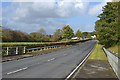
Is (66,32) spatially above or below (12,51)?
above

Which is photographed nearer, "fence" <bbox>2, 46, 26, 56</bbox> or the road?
the road

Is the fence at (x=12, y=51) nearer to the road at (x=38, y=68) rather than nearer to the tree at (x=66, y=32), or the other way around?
the road at (x=38, y=68)

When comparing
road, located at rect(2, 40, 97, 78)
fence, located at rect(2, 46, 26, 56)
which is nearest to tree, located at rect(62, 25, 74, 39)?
fence, located at rect(2, 46, 26, 56)

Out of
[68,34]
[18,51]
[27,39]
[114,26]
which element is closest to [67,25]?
[68,34]

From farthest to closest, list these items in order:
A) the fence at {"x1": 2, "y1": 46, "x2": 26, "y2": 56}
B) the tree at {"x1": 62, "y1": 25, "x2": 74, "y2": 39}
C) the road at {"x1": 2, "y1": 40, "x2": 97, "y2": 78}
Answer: the tree at {"x1": 62, "y1": 25, "x2": 74, "y2": 39}, the fence at {"x1": 2, "y1": 46, "x2": 26, "y2": 56}, the road at {"x1": 2, "y1": 40, "x2": 97, "y2": 78}

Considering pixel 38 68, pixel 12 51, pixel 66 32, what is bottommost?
pixel 38 68

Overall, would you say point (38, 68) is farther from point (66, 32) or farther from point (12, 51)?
point (66, 32)

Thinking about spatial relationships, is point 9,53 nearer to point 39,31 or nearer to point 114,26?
point 114,26

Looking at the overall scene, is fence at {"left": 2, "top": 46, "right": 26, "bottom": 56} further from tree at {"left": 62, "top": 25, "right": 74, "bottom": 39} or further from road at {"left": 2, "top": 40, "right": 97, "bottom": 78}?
tree at {"left": 62, "top": 25, "right": 74, "bottom": 39}

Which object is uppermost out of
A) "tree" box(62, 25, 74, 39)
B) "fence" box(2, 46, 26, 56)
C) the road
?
"tree" box(62, 25, 74, 39)

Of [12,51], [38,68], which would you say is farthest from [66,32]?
[38,68]

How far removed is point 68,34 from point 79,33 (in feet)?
162

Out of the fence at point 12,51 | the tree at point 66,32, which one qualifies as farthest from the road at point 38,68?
the tree at point 66,32

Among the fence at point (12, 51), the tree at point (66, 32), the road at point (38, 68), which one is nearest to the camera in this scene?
the road at point (38, 68)
